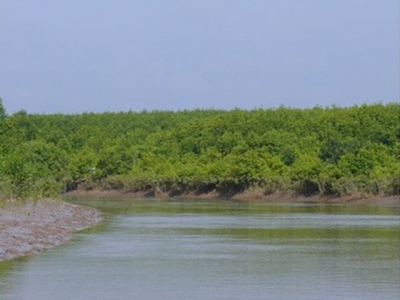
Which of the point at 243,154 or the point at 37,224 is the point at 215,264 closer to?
the point at 37,224

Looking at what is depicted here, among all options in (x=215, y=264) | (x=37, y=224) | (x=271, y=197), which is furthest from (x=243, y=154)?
(x=215, y=264)

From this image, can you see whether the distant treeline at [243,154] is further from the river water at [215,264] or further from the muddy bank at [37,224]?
the river water at [215,264]

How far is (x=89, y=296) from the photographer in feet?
56.9

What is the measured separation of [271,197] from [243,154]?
905 centimetres

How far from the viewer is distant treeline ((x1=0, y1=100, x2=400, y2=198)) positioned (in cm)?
6888

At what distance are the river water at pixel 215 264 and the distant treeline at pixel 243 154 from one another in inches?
1159

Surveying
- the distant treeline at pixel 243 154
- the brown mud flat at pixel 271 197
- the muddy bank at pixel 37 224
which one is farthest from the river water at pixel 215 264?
the distant treeline at pixel 243 154

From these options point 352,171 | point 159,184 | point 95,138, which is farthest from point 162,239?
point 95,138

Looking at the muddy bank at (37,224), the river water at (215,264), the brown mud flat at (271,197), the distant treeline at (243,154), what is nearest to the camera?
the river water at (215,264)

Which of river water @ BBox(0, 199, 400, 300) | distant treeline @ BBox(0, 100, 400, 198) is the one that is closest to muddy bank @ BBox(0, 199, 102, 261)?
river water @ BBox(0, 199, 400, 300)

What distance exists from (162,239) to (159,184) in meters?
47.2

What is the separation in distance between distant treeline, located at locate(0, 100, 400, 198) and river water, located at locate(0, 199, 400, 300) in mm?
29433

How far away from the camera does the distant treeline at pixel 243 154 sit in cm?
6888

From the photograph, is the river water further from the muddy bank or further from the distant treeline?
the distant treeline
